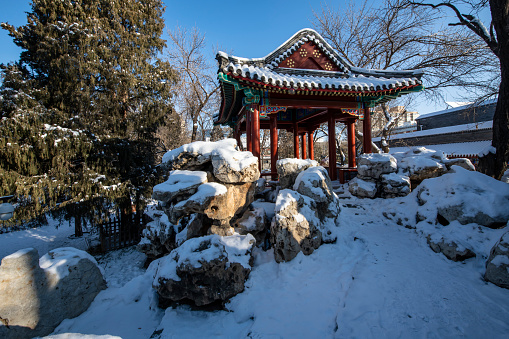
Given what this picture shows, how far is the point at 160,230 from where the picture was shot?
20.4 ft

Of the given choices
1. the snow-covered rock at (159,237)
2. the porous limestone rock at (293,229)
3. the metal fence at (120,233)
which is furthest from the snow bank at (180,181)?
the metal fence at (120,233)

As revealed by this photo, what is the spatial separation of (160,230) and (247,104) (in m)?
4.27

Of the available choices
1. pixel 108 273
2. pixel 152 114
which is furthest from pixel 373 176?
pixel 108 273

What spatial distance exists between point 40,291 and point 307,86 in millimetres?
6689

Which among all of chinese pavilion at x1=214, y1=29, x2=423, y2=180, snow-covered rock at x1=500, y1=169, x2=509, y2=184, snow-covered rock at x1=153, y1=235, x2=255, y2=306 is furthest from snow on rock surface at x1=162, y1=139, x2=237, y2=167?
snow-covered rock at x1=500, y1=169, x2=509, y2=184

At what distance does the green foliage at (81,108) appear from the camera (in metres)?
6.24

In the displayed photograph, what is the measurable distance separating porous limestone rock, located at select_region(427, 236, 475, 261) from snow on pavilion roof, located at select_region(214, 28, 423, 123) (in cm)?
435

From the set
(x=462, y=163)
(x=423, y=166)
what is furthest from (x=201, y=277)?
(x=462, y=163)

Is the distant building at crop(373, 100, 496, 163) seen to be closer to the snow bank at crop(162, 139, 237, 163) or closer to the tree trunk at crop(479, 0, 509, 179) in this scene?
the tree trunk at crop(479, 0, 509, 179)

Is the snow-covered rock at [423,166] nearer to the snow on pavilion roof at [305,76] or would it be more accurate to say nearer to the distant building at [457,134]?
the snow on pavilion roof at [305,76]

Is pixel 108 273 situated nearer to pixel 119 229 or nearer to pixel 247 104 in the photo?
pixel 119 229

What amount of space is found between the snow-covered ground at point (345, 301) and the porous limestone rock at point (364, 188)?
153 centimetres

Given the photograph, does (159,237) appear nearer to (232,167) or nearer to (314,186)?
(232,167)

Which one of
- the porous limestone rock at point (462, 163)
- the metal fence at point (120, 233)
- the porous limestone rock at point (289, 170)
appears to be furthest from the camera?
the metal fence at point (120, 233)
